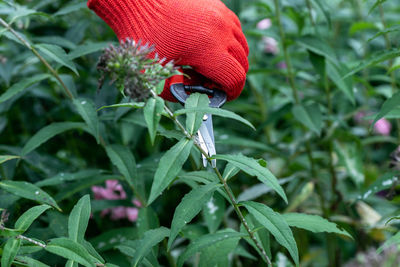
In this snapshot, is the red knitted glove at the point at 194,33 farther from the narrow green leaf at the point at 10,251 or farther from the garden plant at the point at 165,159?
the narrow green leaf at the point at 10,251

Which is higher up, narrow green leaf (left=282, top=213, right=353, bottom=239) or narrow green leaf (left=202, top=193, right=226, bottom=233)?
narrow green leaf (left=282, top=213, right=353, bottom=239)

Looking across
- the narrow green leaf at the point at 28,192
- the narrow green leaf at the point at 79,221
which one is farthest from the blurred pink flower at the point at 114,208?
the narrow green leaf at the point at 79,221

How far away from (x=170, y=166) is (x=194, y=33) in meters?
0.35

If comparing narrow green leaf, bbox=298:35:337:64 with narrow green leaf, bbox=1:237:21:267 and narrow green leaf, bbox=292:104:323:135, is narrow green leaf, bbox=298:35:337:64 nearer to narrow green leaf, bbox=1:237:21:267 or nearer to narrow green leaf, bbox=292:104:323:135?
narrow green leaf, bbox=292:104:323:135

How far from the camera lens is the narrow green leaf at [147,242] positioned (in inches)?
37.0

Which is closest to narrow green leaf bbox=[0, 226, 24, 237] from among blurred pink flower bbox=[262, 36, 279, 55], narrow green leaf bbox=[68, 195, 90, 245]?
narrow green leaf bbox=[68, 195, 90, 245]

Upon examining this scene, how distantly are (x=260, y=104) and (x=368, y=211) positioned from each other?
26.0 inches

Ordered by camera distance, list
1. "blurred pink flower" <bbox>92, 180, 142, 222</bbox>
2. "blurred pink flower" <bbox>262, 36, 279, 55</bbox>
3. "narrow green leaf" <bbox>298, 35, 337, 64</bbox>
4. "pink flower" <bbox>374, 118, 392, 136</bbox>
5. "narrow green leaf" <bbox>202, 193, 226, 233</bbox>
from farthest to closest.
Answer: "blurred pink flower" <bbox>262, 36, 279, 55</bbox>
"pink flower" <bbox>374, 118, 392, 136</bbox>
"blurred pink flower" <bbox>92, 180, 142, 222</bbox>
"narrow green leaf" <bbox>298, 35, 337, 64</bbox>
"narrow green leaf" <bbox>202, 193, 226, 233</bbox>

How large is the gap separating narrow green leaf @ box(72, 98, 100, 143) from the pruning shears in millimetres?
297

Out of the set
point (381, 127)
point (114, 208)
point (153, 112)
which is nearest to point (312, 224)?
point (153, 112)

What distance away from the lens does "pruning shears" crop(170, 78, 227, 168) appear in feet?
3.11

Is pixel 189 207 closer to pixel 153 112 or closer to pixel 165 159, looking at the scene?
pixel 165 159

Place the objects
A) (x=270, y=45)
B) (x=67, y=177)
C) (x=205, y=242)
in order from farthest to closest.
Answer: (x=270, y=45)
(x=67, y=177)
(x=205, y=242)

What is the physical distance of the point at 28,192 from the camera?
3.53 ft
